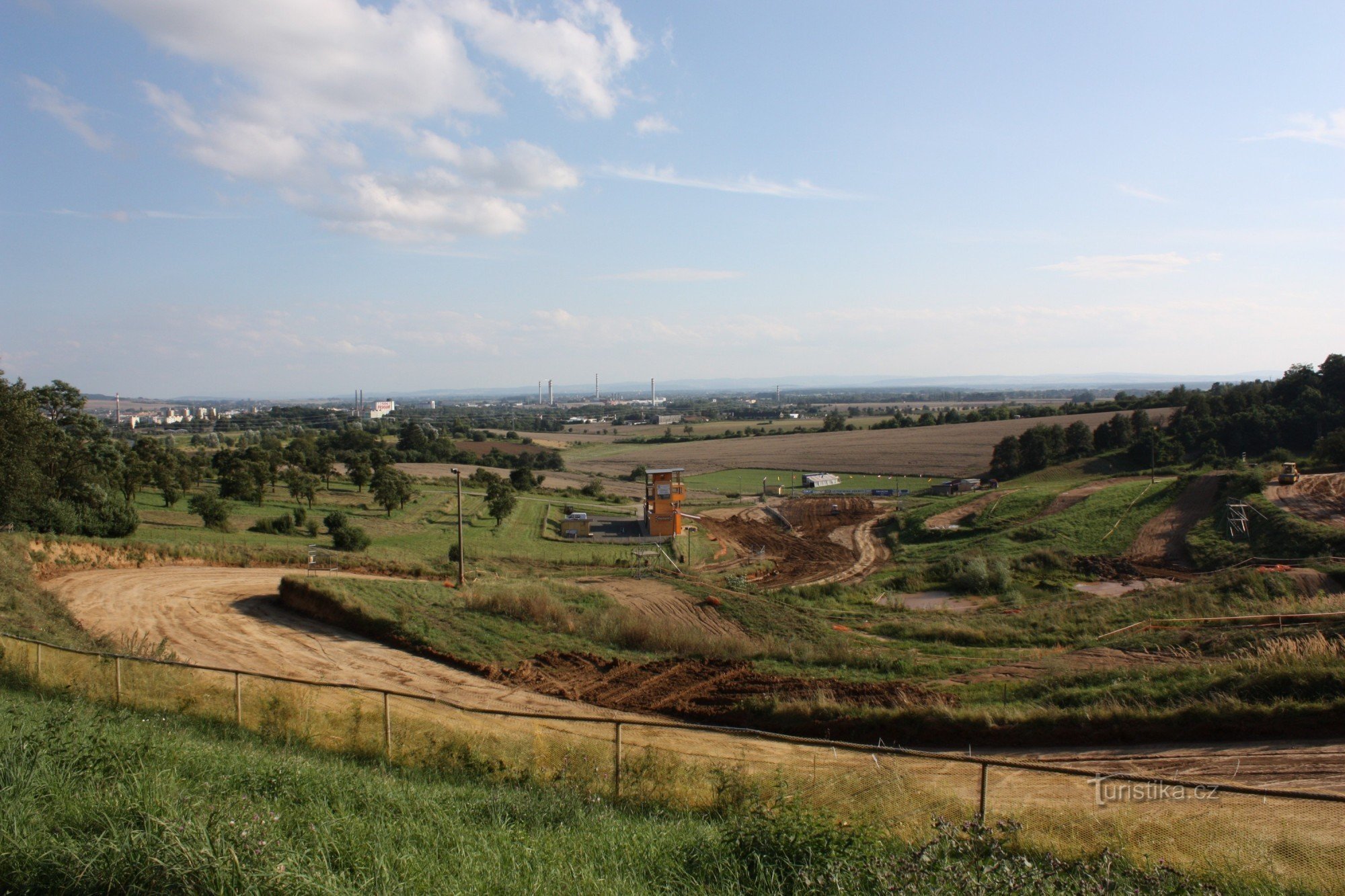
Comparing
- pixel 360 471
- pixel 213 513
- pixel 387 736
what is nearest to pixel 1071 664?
pixel 387 736

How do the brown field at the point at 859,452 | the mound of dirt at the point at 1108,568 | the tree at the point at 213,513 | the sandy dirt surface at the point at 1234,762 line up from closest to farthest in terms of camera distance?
the sandy dirt surface at the point at 1234,762
the mound of dirt at the point at 1108,568
the tree at the point at 213,513
the brown field at the point at 859,452

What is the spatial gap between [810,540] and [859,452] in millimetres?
52054

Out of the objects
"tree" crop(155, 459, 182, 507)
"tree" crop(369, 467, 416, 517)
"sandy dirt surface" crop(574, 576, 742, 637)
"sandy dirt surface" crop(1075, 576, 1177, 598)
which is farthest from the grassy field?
"tree" crop(155, 459, 182, 507)

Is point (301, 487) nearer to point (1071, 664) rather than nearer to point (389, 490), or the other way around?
point (389, 490)

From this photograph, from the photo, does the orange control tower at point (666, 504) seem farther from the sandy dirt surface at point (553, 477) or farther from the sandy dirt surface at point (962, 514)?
the sandy dirt surface at point (553, 477)

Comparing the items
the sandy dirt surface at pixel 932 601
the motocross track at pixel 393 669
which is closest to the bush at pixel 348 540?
the motocross track at pixel 393 669

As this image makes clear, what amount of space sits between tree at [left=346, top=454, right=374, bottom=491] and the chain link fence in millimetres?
51537

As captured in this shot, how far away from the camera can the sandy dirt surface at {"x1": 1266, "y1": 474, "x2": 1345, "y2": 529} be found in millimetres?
35375

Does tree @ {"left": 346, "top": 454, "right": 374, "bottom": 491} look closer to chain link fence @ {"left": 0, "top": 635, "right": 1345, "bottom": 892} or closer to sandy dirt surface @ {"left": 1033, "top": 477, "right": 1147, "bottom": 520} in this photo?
sandy dirt surface @ {"left": 1033, "top": 477, "right": 1147, "bottom": 520}

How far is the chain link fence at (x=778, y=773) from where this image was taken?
6770mm

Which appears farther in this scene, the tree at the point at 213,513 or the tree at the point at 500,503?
the tree at the point at 500,503

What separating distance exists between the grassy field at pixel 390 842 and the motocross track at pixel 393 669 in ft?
11.8

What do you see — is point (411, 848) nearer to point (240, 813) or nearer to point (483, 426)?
point (240, 813)

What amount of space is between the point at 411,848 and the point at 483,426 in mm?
189423
